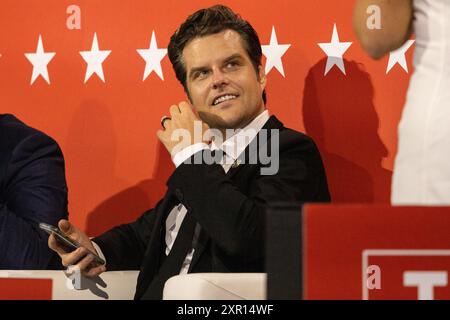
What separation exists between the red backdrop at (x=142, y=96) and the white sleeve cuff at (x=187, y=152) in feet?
1.72

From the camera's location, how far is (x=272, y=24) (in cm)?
215

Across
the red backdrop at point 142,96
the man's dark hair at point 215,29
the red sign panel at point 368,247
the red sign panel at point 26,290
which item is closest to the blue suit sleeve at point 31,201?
the red backdrop at point 142,96

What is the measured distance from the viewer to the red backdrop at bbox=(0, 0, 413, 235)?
2.04 m

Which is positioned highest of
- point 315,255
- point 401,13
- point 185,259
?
point 401,13

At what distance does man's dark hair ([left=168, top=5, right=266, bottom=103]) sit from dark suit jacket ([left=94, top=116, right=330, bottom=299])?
291 mm

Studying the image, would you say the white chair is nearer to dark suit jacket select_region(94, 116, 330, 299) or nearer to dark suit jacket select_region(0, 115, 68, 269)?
dark suit jacket select_region(94, 116, 330, 299)

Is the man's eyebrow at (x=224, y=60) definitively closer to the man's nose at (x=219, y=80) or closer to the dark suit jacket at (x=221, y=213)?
the man's nose at (x=219, y=80)

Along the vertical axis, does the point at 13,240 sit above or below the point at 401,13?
below

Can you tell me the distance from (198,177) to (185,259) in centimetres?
29

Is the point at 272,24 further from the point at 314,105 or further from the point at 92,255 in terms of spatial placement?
the point at 92,255

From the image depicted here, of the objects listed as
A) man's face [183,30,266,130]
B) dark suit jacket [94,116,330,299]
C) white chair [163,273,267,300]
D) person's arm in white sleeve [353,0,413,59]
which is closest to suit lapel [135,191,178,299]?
dark suit jacket [94,116,330,299]

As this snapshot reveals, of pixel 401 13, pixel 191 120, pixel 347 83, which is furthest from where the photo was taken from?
pixel 347 83

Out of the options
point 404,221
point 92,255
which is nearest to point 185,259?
point 92,255

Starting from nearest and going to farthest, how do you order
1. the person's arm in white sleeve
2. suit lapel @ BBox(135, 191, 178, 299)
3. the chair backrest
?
the chair backrest, the person's arm in white sleeve, suit lapel @ BBox(135, 191, 178, 299)
